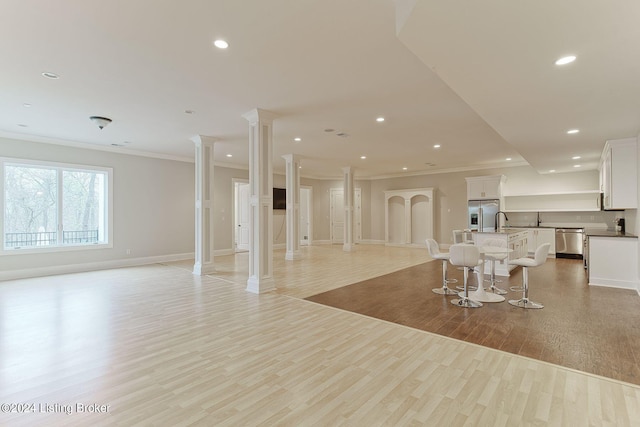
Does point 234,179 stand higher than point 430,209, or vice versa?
point 234,179

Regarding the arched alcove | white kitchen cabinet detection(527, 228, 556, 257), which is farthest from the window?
white kitchen cabinet detection(527, 228, 556, 257)

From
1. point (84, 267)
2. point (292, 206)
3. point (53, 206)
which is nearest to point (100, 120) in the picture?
point (53, 206)

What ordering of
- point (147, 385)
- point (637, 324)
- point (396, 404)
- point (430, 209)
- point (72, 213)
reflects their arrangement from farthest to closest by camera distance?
point (430, 209) → point (72, 213) → point (637, 324) → point (147, 385) → point (396, 404)

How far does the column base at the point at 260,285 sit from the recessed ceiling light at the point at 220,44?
11.1 feet

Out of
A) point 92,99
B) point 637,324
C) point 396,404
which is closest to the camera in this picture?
point 396,404

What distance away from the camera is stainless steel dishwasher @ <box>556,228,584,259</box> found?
8.30m

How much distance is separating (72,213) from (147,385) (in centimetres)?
669

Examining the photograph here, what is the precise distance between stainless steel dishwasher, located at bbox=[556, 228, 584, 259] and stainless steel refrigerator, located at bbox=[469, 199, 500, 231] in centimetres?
163

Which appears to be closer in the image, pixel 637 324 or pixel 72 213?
pixel 637 324

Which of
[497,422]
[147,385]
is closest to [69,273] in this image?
[147,385]

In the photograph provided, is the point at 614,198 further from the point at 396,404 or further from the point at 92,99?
the point at 92,99

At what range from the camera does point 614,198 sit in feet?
17.6

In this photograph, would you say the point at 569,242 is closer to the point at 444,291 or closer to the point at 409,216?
the point at 409,216

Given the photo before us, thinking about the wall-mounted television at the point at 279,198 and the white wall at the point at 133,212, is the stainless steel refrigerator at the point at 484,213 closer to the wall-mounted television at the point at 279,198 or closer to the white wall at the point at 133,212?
the wall-mounted television at the point at 279,198
